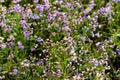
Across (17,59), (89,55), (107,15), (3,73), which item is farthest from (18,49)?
(107,15)

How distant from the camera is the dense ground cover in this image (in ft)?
11.6

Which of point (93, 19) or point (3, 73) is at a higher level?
point (93, 19)

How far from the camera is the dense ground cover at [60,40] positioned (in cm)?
354

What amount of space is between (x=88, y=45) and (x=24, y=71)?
0.87 m

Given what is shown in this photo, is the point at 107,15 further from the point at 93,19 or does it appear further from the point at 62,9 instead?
the point at 62,9

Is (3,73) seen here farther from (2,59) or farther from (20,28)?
(20,28)

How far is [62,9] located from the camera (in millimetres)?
4355

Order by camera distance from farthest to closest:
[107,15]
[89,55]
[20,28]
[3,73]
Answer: [107,15] → [20,28] → [89,55] → [3,73]

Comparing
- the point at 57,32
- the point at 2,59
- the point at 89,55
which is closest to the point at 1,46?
the point at 2,59

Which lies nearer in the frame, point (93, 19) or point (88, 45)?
point (88, 45)

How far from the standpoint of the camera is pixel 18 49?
150 inches

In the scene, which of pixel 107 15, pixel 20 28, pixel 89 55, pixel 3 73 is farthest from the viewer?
pixel 107 15

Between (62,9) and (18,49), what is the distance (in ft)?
2.99

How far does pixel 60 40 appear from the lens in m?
4.05
